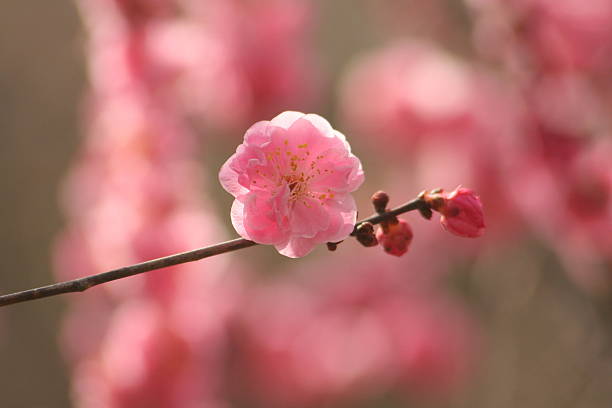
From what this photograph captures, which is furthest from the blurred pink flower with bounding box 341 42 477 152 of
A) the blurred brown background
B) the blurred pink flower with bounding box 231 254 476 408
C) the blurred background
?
the blurred brown background

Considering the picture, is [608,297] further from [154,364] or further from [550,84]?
[154,364]

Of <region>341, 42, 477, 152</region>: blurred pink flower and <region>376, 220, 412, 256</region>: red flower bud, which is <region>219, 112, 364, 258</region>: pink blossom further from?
<region>341, 42, 477, 152</region>: blurred pink flower

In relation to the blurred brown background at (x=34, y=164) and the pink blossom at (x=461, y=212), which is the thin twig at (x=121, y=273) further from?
the blurred brown background at (x=34, y=164)

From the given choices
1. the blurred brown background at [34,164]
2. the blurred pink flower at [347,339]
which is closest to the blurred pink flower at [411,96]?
the blurred pink flower at [347,339]

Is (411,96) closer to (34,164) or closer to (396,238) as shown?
(34,164)

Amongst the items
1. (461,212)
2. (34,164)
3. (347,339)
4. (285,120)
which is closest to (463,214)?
(461,212)

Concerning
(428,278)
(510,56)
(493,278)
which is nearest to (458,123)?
(510,56)
